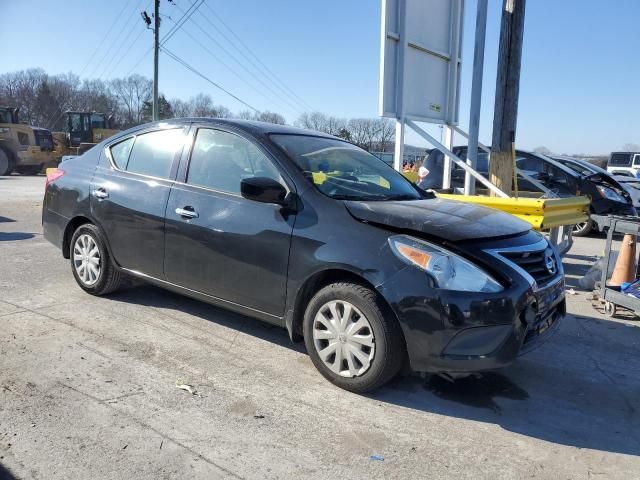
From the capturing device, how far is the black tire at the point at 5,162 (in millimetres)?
24406

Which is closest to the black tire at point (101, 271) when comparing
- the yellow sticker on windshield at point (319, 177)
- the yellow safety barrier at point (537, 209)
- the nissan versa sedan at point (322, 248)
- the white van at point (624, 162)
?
the nissan versa sedan at point (322, 248)

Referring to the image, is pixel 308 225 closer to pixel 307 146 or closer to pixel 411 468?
pixel 307 146

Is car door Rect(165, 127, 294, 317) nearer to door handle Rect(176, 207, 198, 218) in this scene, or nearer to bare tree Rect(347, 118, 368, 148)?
door handle Rect(176, 207, 198, 218)

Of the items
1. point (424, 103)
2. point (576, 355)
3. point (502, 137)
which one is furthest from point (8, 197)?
point (576, 355)

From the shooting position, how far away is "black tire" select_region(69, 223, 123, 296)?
484 cm

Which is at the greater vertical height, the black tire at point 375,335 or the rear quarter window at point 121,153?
the rear quarter window at point 121,153

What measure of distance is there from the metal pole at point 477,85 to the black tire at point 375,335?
531 centimetres

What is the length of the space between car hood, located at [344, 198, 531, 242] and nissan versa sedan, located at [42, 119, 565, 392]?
0.6 inches

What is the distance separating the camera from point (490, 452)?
2803mm

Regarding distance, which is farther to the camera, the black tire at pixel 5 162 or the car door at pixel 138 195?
the black tire at pixel 5 162

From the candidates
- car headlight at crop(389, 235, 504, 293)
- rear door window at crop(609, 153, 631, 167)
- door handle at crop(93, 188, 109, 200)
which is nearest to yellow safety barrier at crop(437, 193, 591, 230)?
car headlight at crop(389, 235, 504, 293)

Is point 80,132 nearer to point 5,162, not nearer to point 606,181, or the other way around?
point 5,162

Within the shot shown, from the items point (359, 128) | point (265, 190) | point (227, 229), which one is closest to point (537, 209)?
point (265, 190)

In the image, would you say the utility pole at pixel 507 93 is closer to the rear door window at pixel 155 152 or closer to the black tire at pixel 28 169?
the rear door window at pixel 155 152
